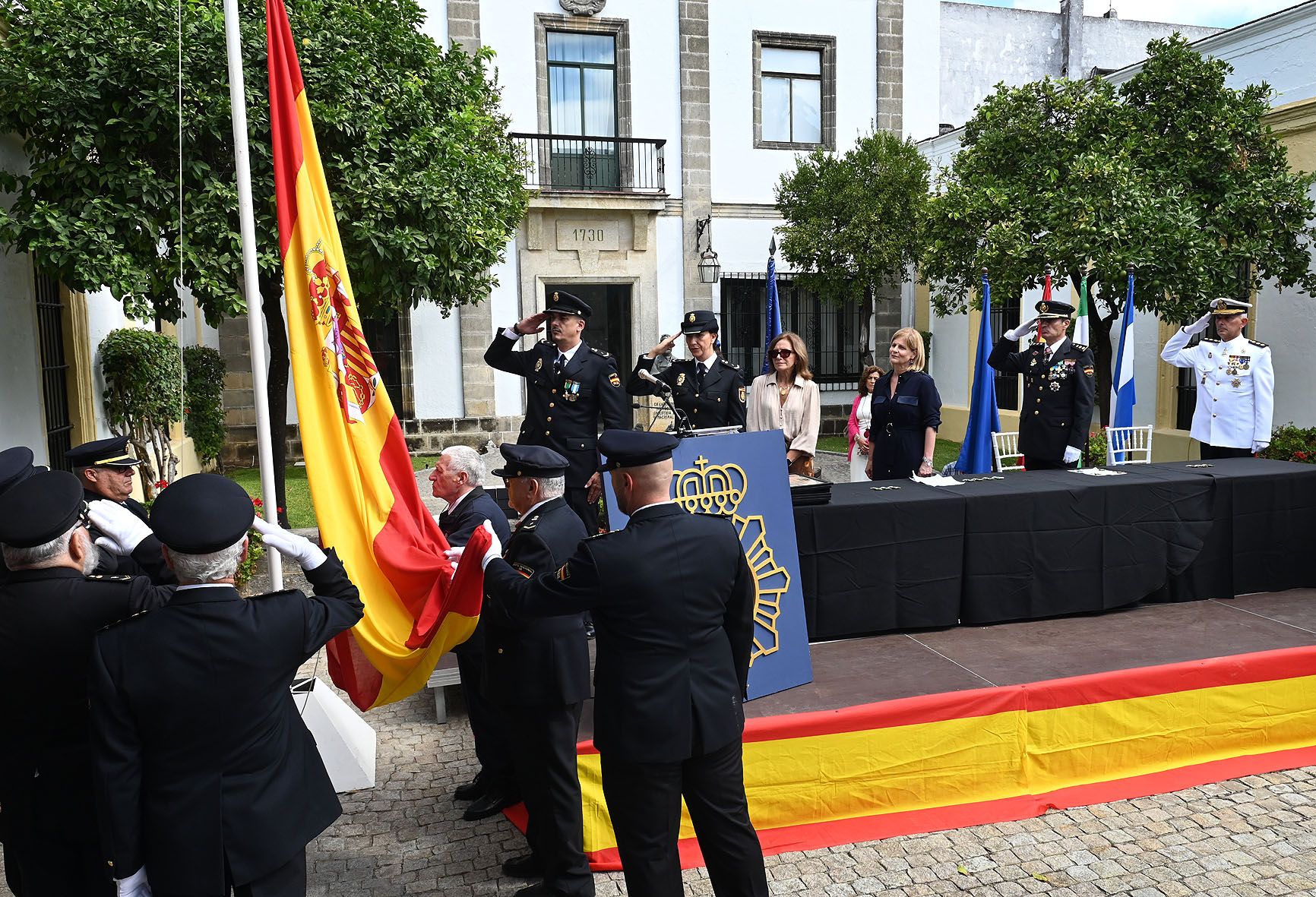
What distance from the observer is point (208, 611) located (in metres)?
2.48

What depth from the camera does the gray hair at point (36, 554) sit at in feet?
8.79

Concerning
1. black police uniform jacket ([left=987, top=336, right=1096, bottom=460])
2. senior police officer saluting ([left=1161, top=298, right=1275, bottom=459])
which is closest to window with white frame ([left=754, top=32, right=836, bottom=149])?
senior police officer saluting ([left=1161, top=298, right=1275, bottom=459])

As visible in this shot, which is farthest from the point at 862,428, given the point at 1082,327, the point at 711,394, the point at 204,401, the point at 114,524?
the point at 204,401

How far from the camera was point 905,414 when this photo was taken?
681 cm

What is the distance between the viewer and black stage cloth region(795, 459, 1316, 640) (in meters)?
5.45

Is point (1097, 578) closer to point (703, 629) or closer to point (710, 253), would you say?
point (703, 629)

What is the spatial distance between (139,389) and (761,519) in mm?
7229

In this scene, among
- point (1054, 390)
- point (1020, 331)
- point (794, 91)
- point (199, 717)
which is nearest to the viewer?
point (199, 717)

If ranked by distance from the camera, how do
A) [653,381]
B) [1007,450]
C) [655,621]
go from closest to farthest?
[655,621]
[653,381]
[1007,450]

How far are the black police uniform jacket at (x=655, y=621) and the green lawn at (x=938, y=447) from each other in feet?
A: 40.1

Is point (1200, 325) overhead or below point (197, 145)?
below

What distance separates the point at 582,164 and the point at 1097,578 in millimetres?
13293

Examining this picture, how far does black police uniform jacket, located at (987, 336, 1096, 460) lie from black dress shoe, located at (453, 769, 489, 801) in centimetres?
494

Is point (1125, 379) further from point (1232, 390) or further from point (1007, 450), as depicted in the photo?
point (1007, 450)
